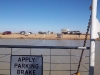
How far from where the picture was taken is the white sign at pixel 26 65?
300 centimetres

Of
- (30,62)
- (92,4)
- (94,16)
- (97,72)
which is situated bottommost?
(97,72)

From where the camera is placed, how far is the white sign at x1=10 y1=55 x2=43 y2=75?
118 inches

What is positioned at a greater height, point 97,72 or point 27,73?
point 27,73

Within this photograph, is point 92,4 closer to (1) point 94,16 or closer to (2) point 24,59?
(1) point 94,16

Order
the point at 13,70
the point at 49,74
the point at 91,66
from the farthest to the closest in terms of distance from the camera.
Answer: the point at 49,74, the point at 91,66, the point at 13,70

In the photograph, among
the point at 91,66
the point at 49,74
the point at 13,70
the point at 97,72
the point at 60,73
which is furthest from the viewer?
the point at 97,72

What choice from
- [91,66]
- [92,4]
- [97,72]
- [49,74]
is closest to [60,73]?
[49,74]

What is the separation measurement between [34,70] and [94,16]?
1.54 metres

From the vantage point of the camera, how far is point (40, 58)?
3.04 m

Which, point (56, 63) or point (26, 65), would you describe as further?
point (56, 63)

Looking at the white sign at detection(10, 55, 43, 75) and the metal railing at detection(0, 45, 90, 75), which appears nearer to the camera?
the white sign at detection(10, 55, 43, 75)

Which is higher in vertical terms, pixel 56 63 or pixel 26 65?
pixel 26 65

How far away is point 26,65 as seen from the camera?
119 inches

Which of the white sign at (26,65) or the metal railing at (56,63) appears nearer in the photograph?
the white sign at (26,65)
